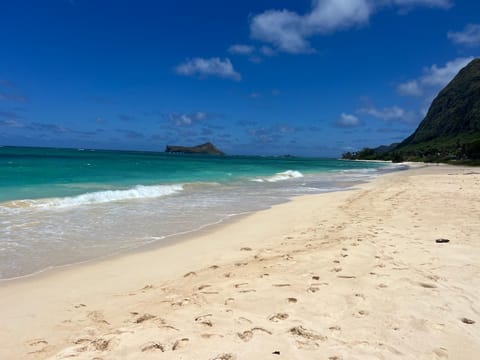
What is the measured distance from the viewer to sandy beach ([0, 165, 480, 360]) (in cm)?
353

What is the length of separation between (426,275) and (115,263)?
5565mm

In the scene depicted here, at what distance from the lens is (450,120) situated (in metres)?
137

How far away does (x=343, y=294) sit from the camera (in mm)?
4855

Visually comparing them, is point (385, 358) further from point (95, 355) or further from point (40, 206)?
point (40, 206)

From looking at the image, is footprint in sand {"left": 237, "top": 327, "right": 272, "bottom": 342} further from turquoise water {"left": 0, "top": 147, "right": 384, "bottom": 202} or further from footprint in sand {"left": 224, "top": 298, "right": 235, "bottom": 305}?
turquoise water {"left": 0, "top": 147, "right": 384, "bottom": 202}

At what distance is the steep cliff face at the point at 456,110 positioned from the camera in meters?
126

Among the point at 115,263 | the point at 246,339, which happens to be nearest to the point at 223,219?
the point at 115,263

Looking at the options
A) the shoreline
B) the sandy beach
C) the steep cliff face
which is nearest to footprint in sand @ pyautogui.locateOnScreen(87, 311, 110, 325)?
the sandy beach

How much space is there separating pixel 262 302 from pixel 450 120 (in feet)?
518

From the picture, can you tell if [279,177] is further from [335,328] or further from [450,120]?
[450,120]

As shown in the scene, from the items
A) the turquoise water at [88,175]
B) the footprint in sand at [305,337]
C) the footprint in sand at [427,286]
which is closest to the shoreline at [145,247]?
the footprint in sand at [305,337]

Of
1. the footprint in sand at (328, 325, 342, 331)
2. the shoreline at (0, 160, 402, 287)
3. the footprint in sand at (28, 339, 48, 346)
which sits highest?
the footprint in sand at (328, 325, 342, 331)

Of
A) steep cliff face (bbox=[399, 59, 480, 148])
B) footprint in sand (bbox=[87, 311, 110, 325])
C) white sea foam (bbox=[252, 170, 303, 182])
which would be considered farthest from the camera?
steep cliff face (bbox=[399, 59, 480, 148])

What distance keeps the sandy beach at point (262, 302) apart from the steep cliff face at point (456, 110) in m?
133
